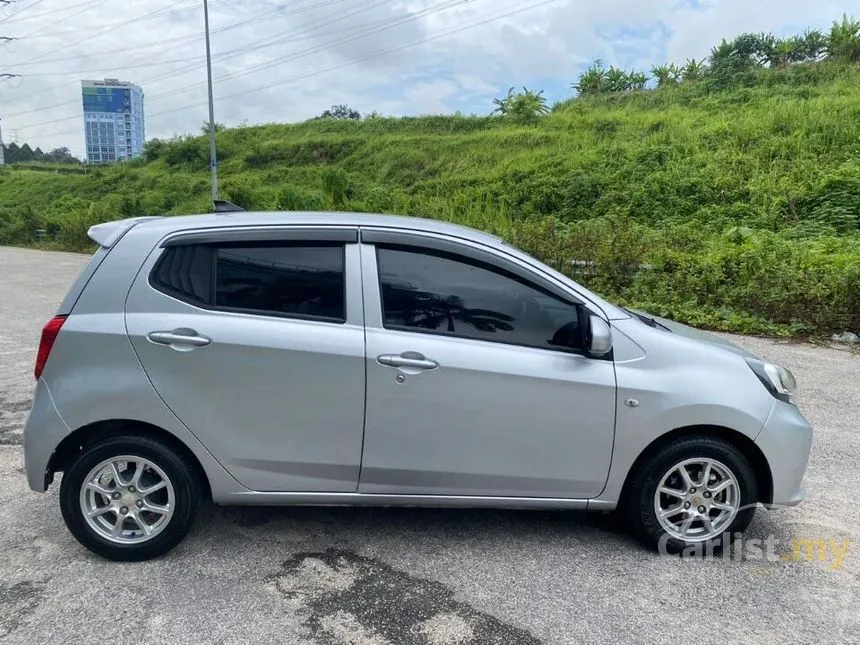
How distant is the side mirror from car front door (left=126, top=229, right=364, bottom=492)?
113 cm

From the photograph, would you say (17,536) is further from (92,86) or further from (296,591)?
(92,86)

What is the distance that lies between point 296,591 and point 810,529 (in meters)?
2.89

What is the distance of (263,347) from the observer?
2.99m

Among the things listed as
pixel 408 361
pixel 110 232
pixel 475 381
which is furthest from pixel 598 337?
pixel 110 232

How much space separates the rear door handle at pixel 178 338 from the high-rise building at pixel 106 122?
220 feet

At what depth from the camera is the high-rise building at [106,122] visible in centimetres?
6166

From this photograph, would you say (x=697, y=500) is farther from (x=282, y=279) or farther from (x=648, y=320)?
(x=282, y=279)

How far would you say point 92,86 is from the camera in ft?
202

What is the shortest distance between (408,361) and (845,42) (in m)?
29.9

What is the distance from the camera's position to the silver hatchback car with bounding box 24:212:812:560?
301cm

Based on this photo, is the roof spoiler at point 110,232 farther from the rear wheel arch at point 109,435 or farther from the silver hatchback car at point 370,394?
the rear wheel arch at point 109,435

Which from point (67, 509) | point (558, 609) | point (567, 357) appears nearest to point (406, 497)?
point (558, 609)

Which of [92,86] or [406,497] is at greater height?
[92,86]

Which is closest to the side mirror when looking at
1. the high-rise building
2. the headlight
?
the headlight
